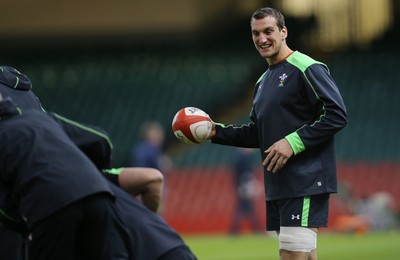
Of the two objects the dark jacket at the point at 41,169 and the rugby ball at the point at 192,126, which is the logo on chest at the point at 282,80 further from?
the dark jacket at the point at 41,169

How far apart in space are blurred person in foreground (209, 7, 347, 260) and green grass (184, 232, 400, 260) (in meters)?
5.95

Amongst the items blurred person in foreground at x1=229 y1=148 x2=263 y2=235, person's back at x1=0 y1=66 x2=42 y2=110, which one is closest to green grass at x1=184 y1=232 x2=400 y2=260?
blurred person in foreground at x1=229 y1=148 x2=263 y2=235

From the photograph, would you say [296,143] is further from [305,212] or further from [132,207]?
[132,207]

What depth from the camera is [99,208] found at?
5.11m

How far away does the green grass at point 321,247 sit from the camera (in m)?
13.4

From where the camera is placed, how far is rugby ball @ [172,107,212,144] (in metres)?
7.14

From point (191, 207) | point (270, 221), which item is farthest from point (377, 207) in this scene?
point (270, 221)

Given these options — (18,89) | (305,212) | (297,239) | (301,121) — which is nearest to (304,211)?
(305,212)

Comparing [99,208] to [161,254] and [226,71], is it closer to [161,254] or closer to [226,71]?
[161,254]

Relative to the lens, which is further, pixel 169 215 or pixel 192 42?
pixel 192 42

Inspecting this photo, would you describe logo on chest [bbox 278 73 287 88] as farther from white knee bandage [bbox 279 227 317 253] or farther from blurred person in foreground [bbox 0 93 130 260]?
blurred person in foreground [bbox 0 93 130 260]

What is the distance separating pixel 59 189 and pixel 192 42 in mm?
22728

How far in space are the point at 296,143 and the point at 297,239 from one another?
68 cm

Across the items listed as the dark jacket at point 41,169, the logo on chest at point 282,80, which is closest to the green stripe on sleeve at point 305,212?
the logo on chest at point 282,80
